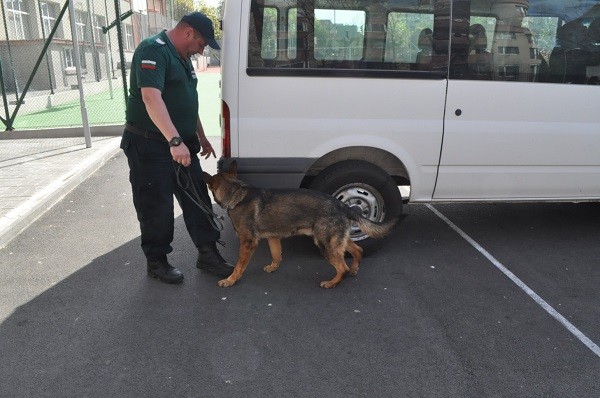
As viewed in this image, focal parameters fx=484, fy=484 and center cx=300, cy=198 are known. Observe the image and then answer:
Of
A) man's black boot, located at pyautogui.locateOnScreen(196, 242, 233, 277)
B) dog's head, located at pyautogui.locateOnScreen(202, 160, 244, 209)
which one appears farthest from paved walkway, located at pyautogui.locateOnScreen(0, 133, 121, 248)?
dog's head, located at pyautogui.locateOnScreen(202, 160, 244, 209)

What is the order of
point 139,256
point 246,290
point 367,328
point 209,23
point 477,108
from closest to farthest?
point 367,328, point 209,23, point 246,290, point 477,108, point 139,256

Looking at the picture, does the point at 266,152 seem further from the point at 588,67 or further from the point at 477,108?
the point at 588,67

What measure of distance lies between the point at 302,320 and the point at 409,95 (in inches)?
78.8

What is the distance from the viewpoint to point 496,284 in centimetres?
389

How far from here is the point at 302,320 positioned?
3367 millimetres

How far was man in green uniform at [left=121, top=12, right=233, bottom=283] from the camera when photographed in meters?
3.27

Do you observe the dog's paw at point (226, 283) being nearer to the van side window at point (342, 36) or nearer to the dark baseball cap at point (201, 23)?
the van side window at point (342, 36)

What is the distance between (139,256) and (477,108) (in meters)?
3.24

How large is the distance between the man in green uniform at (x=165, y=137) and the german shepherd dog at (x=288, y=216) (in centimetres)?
32

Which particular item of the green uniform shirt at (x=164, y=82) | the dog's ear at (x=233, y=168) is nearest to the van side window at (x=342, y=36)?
the green uniform shirt at (x=164, y=82)

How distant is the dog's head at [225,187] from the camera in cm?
373

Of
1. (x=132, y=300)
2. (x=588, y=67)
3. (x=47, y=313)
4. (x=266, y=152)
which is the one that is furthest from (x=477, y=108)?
(x=47, y=313)

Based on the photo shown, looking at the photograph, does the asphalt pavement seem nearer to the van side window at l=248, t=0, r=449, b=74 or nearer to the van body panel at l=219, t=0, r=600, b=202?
the van body panel at l=219, t=0, r=600, b=202

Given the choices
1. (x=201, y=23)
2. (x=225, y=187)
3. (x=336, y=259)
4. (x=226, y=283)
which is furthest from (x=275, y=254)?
(x=201, y=23)
